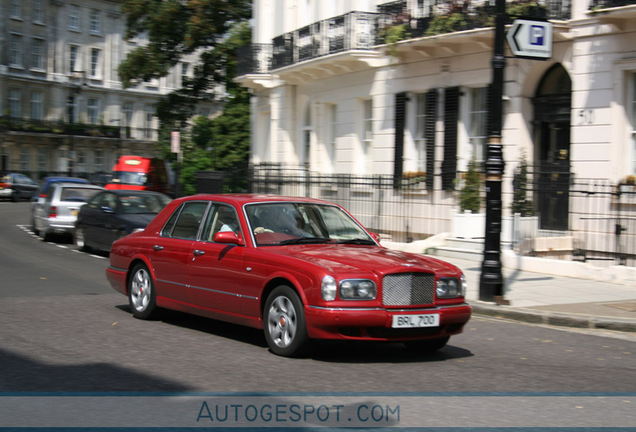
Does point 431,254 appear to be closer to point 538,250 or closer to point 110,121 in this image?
point 538,250

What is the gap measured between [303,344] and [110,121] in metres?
71.9

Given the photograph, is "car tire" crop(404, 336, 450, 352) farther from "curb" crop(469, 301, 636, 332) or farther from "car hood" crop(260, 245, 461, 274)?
"curb" crop(469, 301, 636, 332)

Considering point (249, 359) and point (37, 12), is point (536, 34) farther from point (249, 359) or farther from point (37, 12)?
point (37, 12)

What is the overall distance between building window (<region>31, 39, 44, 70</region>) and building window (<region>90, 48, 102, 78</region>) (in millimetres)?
5478

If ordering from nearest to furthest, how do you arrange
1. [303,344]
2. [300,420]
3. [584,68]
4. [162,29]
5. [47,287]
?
1. [300,420]
2. [303,344]
3. [47,287]
4. [584,68]
5. [162,29]

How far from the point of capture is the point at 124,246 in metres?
10.2

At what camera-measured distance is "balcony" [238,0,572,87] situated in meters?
18.7

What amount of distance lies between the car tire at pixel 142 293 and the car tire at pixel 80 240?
32.3 ft

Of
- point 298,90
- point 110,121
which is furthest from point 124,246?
point 110,121

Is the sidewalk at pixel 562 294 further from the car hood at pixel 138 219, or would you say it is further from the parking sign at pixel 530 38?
the car hood at pixel 138 219

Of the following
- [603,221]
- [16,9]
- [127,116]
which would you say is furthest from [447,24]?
[127,116]

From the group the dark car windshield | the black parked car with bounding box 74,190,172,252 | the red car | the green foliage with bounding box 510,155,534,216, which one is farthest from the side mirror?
the dark car windshield

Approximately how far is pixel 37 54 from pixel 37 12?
3632 millimetres

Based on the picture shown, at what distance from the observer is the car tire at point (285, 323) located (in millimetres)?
7332
